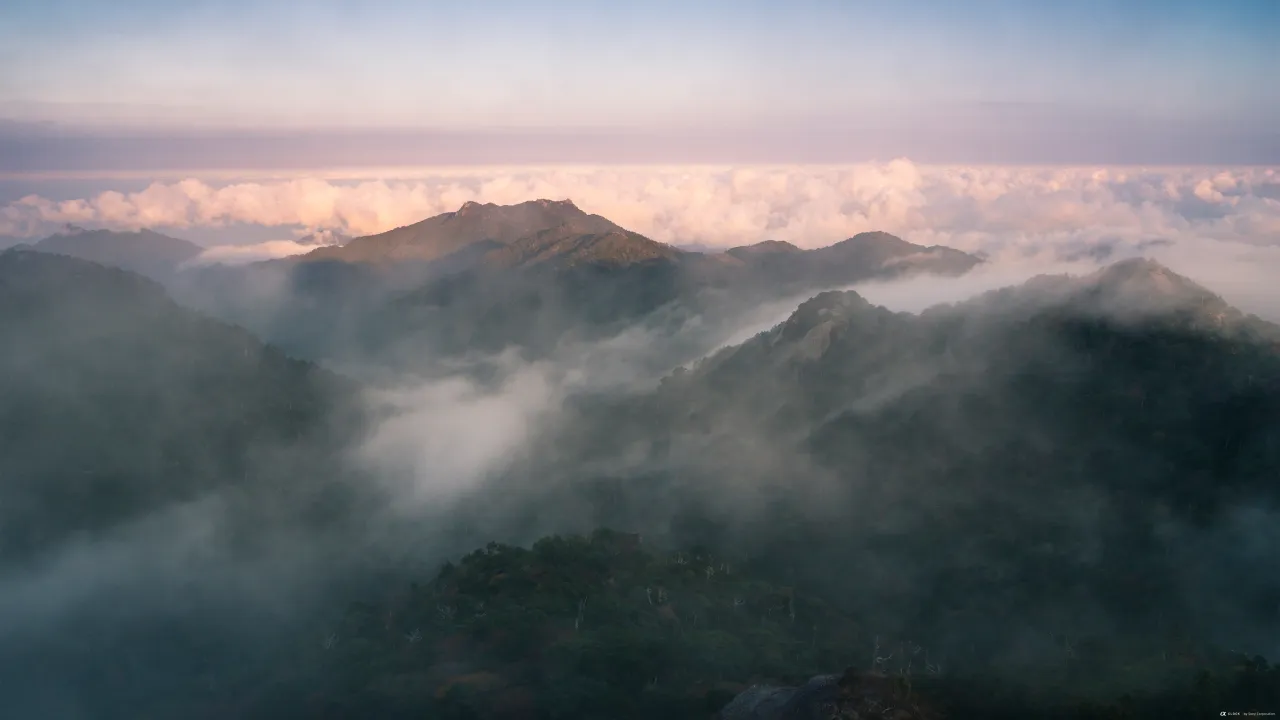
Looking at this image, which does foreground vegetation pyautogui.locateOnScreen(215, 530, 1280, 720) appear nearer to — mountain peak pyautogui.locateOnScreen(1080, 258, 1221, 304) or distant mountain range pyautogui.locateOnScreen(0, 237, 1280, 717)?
distant mountain range pyautogui.locateOnScreen(0, 237, 1280, 717)

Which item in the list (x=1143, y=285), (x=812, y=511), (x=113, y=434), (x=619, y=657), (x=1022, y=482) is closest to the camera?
(x=619, y=657)

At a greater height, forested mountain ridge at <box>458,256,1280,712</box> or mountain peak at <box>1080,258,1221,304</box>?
mountain peak at <box>1080,258,1221,304</box>

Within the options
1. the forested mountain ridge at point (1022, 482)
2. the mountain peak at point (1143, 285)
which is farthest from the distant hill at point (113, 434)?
the mountain peak at point (1143, 285)

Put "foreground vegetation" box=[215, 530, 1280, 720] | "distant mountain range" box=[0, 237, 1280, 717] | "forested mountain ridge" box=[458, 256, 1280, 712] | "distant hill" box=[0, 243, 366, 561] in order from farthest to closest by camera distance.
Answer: "distant hill" box=[0, 243, 366, 561], "forested mountain ridge" box=[458, 256, 1280, 712], "distant mountain range" box=[0, 237, 1280, 717], "foreground vegetation" box=[215, 530, 1280, 720]

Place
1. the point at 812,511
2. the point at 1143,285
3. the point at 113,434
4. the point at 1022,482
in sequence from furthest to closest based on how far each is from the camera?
the point at 1143,285
the point at 113,434
the point at 812,511
the point at 1022,482

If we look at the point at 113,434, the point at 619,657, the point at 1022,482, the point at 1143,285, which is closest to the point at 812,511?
the point at 1022,482

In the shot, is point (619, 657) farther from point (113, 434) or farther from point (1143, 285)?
point (1143, 285)

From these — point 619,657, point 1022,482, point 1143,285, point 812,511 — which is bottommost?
point 812,511

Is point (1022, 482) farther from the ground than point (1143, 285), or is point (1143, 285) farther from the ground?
point (1143, 285)

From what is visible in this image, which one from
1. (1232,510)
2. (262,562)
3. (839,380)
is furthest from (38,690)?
(1232,510)

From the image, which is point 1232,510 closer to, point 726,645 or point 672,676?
point 726,645

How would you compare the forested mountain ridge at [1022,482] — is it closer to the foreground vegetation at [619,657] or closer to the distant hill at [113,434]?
the foreground vegetation at [619,657]

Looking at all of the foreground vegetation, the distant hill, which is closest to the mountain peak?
the foreground vegetation
